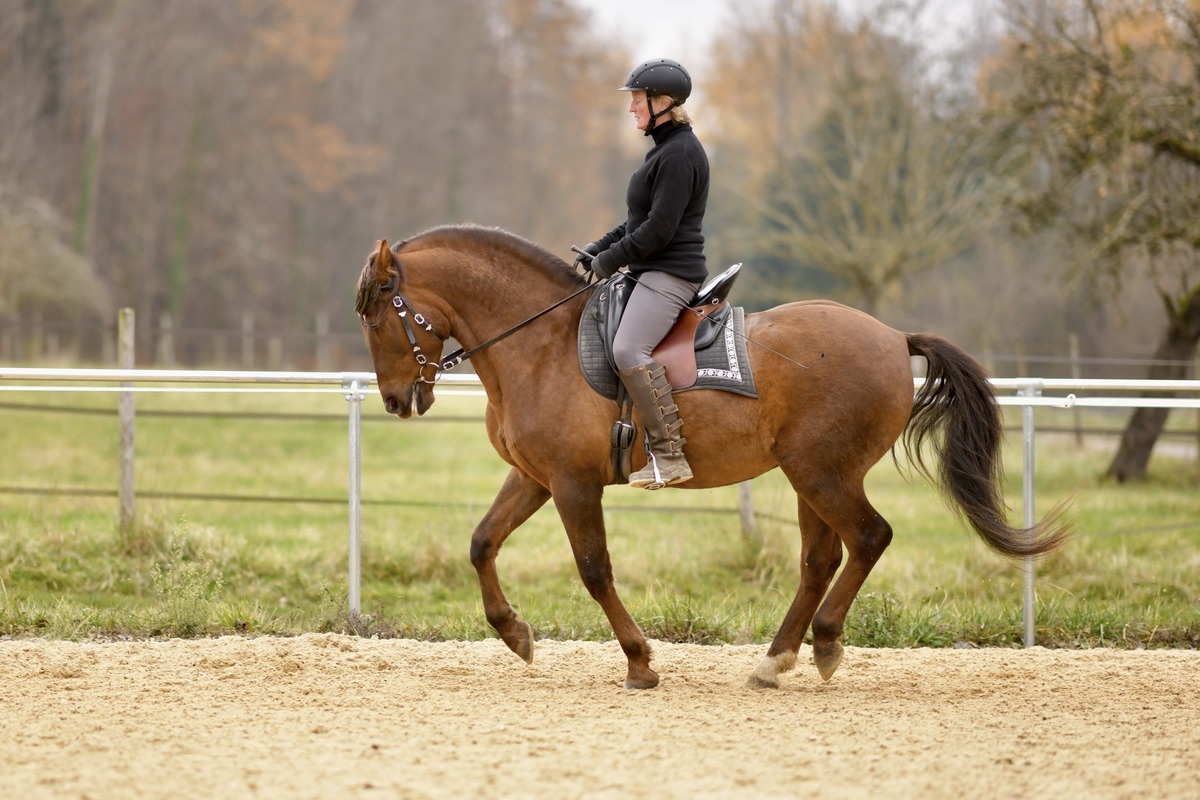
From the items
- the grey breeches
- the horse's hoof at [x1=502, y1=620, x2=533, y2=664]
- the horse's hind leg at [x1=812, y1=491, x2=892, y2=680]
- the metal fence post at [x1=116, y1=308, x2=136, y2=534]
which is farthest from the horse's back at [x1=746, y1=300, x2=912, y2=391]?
the metal fence post at [x1=116, y1=308, x2=136, y2=534]

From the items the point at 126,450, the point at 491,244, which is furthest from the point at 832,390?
the point at 126,450

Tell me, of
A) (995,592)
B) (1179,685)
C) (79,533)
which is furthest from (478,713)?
(79,533)

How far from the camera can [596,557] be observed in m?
5.55

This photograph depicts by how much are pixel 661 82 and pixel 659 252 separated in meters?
0.80

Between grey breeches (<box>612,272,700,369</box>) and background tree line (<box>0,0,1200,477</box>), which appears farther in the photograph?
background tree line (<box>0,0,1200,477</box>)

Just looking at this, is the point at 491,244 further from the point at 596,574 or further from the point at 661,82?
the point at 596,574

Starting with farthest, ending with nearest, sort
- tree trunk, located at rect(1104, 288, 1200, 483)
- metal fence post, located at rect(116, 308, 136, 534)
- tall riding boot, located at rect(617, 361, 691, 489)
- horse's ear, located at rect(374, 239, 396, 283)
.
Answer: tree trunk, located at rect(1104, 288, 1200, 483) → metal fence post, located at rect(116, 308, 136, 534) → horse's ear, located at rect(374, 239, 396, 283) → tall riding boot, located at rect(617, 361, 691, 489)

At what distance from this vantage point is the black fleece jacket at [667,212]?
543 centimetres

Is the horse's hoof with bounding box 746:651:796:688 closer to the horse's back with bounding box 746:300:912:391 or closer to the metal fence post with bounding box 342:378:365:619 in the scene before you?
the horse's back with bounding box 746:300:912:391

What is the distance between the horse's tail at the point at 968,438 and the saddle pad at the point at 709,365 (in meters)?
0.92

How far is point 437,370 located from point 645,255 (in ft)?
3.89

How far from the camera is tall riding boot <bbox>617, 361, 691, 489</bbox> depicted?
539cm

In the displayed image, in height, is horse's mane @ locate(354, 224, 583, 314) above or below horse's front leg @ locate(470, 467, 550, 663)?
above

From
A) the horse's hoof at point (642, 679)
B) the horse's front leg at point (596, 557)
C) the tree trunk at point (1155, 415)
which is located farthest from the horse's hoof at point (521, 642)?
the tree trunk at point (1155, 415)
